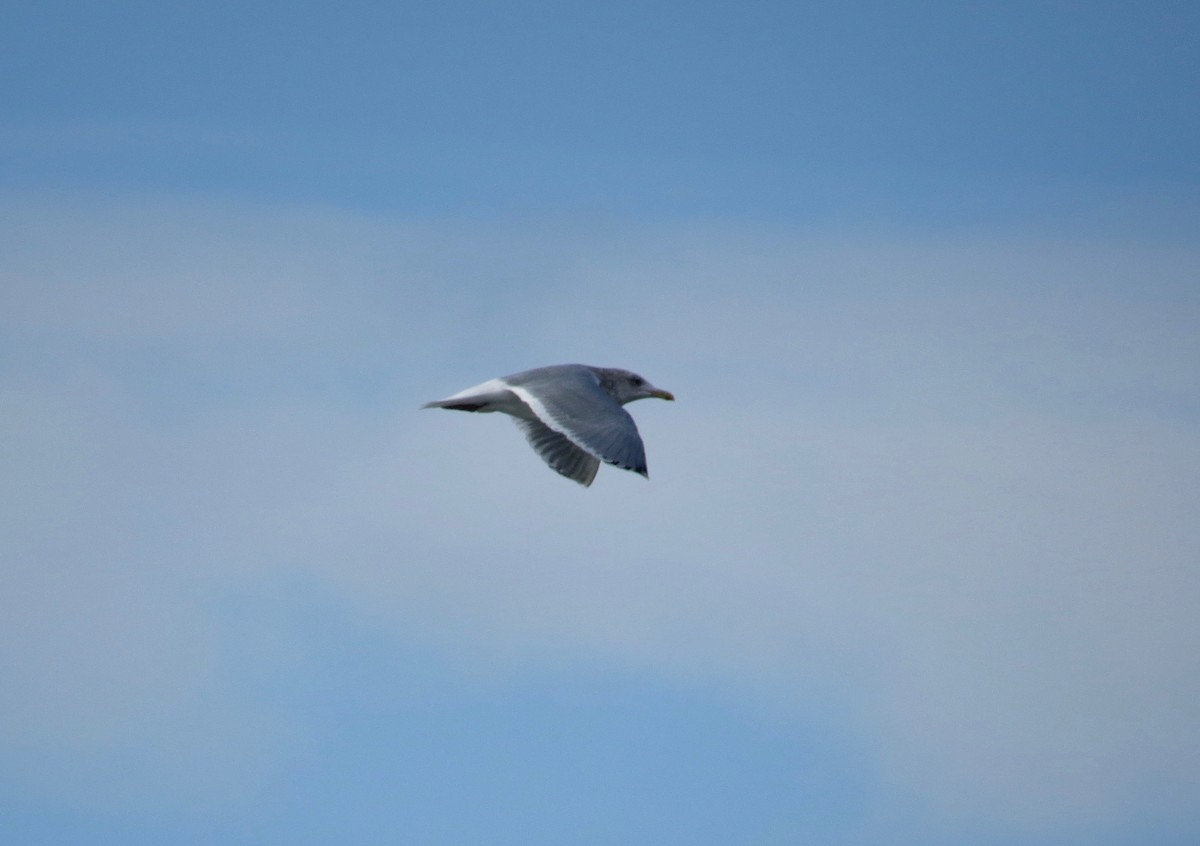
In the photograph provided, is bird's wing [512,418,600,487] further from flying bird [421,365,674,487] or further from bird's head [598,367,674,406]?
bird's head [598,367,674,406]

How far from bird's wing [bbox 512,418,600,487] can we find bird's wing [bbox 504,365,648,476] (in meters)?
0.07

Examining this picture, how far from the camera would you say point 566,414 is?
1174cm

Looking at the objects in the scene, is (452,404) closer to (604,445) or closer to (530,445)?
(530,445)

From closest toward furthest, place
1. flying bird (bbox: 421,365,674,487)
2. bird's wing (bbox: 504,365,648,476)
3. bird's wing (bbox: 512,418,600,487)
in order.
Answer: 1. bird's wing (bbox: 504,365,648,476)
2. flying bird (bbox: 421,365,674,487)
3. bird's wing (bbox: 512,418,600,487)

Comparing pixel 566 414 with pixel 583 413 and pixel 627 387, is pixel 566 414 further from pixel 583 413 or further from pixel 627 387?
pixel 627 387

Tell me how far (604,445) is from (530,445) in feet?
5.80

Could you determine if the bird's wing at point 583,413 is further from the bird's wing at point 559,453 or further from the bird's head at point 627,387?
the bird's head at point 627,387

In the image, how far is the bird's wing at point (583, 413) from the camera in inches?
437

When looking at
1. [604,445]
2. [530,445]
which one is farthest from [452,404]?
[604,445]

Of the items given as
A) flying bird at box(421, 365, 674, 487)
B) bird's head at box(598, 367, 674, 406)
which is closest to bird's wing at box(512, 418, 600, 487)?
flying bird at box(421, 365, 674, 487)

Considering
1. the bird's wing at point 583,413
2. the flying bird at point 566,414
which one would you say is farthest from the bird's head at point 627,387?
the bird's wing at point 583,413

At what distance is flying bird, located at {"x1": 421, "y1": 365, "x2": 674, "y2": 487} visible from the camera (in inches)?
443

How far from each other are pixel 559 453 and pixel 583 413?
1.14 metres

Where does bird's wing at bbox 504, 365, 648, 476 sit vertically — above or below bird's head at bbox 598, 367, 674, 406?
below
